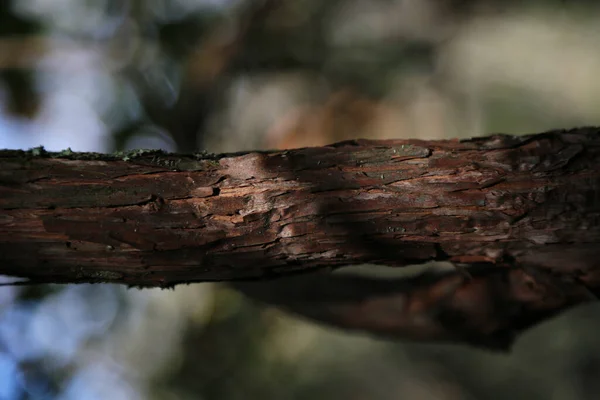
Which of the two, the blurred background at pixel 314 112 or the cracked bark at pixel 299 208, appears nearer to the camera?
the cracked bark at pixel 299 208

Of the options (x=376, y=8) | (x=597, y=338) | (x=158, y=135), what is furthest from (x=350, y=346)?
(x=376, y=8)

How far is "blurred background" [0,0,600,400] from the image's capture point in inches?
183

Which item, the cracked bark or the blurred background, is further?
the blurred background

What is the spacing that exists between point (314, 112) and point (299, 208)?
4.61 meters

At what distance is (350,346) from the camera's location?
20.3ft

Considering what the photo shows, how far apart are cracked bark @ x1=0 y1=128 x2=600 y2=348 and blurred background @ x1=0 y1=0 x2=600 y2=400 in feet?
10.9

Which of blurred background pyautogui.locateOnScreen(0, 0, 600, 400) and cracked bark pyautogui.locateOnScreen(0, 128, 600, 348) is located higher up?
blurred background pyautogui.locateOnScreen(0, 0, 600, 400)

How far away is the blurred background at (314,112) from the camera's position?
4637 mm

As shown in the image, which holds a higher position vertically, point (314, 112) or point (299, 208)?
point (314, 112)

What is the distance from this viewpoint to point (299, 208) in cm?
117

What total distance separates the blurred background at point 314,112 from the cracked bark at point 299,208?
3.31 metres

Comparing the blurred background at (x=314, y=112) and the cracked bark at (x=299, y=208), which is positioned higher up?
the blurred background at (x=314, y=112)

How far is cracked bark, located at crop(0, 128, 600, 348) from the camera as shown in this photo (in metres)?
1.11

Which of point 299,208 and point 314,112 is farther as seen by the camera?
point 314,112
